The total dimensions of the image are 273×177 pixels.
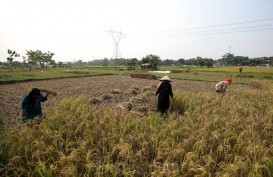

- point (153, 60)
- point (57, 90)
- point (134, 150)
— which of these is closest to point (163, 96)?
point (134, 150)

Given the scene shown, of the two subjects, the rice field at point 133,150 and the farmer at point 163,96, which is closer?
the rice field at point 133,150

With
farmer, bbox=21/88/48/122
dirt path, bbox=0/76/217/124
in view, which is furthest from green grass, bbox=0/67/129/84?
farmer, bbox=21/88/48/122

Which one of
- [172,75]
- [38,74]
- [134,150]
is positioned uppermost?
[38,74]

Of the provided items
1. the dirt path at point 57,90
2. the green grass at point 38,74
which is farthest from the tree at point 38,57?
the dirt path at point 57,90

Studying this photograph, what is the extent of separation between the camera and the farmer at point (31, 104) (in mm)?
5512

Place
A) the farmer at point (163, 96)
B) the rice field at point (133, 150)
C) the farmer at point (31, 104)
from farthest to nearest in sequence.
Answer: the farmer at point (163, 96), the farmer at point (31, 104), the rice field at point (133, 150)

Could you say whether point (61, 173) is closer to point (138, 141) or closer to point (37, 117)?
point (138, 141)

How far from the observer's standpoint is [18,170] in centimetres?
337

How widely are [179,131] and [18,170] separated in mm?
3300

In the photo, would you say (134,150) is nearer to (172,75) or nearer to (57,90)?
(57,90)

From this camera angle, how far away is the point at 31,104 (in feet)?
18.6

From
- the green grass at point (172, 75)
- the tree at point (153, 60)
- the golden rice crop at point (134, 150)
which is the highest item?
the tree at point (153, 60)

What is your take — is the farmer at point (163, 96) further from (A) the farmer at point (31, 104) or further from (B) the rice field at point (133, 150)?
(A) the farmer at point (31, 104)

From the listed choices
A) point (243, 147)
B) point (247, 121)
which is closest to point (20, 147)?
point (243, 147)
